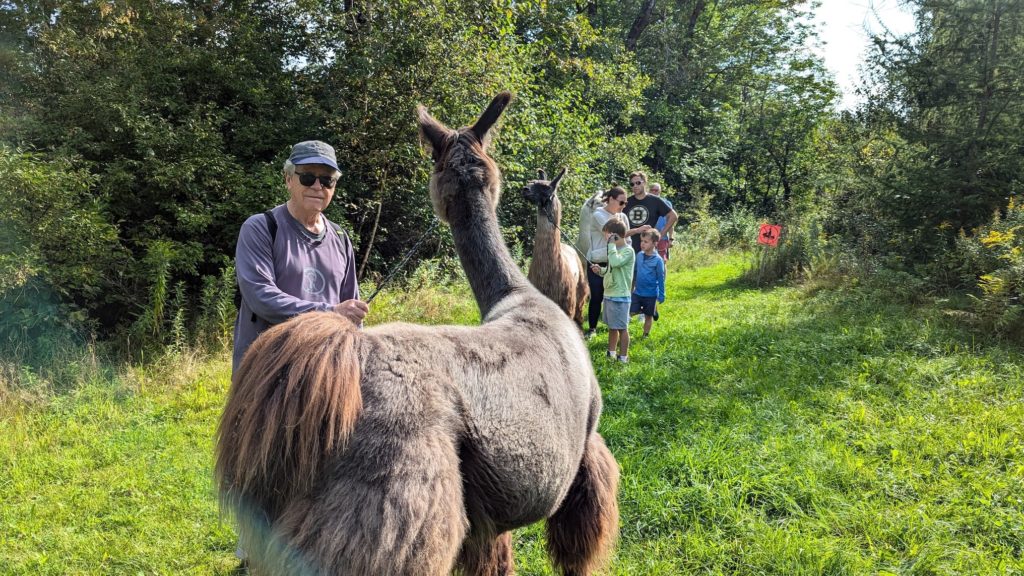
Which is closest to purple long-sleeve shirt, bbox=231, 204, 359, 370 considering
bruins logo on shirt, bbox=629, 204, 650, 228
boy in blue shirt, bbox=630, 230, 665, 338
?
boy in blue shirt, bbox=630, 230, 665, 338

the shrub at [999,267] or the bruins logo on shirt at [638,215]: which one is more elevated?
the bruins logo on shirt at [638,215]

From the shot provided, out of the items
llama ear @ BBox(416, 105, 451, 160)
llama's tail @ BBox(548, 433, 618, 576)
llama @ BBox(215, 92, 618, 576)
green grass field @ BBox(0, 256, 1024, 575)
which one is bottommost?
green grass field @ BBox(0, 256, 1024, 575)

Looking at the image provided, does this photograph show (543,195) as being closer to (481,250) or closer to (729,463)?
(729,463)

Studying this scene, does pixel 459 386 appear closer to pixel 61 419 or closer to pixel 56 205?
pixel 61 419

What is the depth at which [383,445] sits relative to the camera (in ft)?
4.06

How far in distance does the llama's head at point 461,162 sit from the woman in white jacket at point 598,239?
4.44 m

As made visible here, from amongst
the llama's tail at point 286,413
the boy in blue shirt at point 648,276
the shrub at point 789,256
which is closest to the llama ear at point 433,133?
the llama's tail at point 286,413

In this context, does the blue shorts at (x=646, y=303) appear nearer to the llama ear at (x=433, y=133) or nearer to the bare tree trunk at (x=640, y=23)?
the llama ear at (x=433, y=133)

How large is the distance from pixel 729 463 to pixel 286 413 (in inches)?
135

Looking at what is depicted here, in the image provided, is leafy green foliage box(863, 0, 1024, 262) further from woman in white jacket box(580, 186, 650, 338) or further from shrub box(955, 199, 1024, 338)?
woman in white jacket box(580, 186, 650, 338)

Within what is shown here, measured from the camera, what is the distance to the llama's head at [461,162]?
7.48 ft

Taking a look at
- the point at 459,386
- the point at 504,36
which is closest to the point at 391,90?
the point at 504,36

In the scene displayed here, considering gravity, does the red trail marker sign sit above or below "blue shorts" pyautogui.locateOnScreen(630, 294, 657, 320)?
above

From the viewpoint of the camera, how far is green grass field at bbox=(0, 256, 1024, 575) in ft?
9.89
